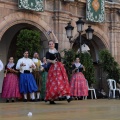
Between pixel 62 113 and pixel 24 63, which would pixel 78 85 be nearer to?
pixel 24 63

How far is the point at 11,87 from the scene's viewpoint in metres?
12.2

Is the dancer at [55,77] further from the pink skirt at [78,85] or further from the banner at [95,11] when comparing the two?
the banner at [95,11]

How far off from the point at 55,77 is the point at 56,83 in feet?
0.51

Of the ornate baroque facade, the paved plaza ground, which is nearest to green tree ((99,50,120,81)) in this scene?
the ornate baroque facade

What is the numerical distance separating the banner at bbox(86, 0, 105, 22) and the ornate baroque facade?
1.15 ft

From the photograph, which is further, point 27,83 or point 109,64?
point 109,64

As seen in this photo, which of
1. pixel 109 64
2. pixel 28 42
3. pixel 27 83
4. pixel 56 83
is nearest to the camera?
pixel 56 83

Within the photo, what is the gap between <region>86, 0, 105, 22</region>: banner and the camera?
1812 cm

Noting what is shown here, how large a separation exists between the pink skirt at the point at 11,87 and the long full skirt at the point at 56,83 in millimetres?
2959

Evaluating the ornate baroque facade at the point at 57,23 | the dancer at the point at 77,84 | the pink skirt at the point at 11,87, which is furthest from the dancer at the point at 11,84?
the ornate baroque facade at the point at 57,23

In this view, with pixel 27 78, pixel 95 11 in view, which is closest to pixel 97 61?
pixel 95 11

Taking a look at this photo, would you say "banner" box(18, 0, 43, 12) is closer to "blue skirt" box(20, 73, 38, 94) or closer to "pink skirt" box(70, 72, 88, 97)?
"pink skirt" box(70, 72, 88, 97)

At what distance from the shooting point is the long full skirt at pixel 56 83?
9.30m

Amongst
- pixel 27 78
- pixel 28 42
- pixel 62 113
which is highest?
pixel 28 42
